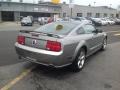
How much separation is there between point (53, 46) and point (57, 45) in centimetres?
11

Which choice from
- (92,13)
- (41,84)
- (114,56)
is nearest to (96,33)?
(114,56)

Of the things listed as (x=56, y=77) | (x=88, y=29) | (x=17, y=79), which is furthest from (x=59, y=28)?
(x=17, y=79)

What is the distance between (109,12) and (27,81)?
93126 millimetres

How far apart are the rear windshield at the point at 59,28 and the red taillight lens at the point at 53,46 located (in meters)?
0.78

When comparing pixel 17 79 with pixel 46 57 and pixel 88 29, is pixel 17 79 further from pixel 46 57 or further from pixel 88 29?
pixel 88 29

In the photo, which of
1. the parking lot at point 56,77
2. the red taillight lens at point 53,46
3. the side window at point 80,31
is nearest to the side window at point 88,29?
the side window at point 80,31

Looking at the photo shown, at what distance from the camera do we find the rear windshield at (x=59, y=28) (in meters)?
6.43

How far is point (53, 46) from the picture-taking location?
18.1ft

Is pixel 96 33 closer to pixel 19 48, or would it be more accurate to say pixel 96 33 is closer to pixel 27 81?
pixel 19 48

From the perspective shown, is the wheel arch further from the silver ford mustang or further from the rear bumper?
the rear bumper

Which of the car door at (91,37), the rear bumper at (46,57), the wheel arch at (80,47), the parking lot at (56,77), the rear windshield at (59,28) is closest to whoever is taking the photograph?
the parking lot at (56,77)

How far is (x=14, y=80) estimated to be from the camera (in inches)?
211

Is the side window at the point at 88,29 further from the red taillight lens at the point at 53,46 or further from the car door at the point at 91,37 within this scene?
the red taillight lens at the point at 53,46

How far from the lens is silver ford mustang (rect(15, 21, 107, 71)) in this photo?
5.51m
